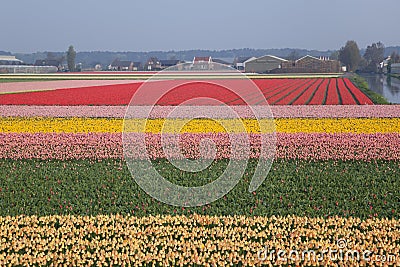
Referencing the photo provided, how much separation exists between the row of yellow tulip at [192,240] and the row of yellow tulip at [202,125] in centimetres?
862

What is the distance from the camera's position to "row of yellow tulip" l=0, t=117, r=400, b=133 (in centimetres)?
1811

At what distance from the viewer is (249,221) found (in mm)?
8742

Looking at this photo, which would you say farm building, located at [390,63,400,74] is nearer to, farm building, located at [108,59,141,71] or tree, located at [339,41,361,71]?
tree, located at [339,41,361,71]

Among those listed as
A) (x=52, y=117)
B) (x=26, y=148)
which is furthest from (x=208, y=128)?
(x=52, y=117)

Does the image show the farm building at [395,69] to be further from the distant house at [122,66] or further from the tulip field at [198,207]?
the tulip field at [198,207]

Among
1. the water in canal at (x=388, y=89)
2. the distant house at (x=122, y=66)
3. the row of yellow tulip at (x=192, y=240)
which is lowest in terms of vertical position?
the row of yellow tulip at (x=192, y=240)

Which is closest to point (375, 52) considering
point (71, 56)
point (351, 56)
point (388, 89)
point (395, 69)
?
point (351, 56)

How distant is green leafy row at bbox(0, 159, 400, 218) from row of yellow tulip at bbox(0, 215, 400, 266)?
556mm

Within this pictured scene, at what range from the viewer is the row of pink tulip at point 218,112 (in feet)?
74.5

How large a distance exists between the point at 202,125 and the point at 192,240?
35.8ft

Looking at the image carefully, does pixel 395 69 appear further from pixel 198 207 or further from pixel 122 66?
pixel 198 207

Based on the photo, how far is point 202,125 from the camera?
1878 cm

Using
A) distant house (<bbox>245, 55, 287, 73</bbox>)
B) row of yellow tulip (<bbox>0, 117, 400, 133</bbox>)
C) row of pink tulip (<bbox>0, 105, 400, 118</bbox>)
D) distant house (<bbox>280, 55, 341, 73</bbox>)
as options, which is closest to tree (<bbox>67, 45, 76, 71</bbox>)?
distant house (<bbox>245, 55, 287, 73</bbox>)

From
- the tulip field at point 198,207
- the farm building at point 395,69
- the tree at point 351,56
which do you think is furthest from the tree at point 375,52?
the tulip field at point 198,207
